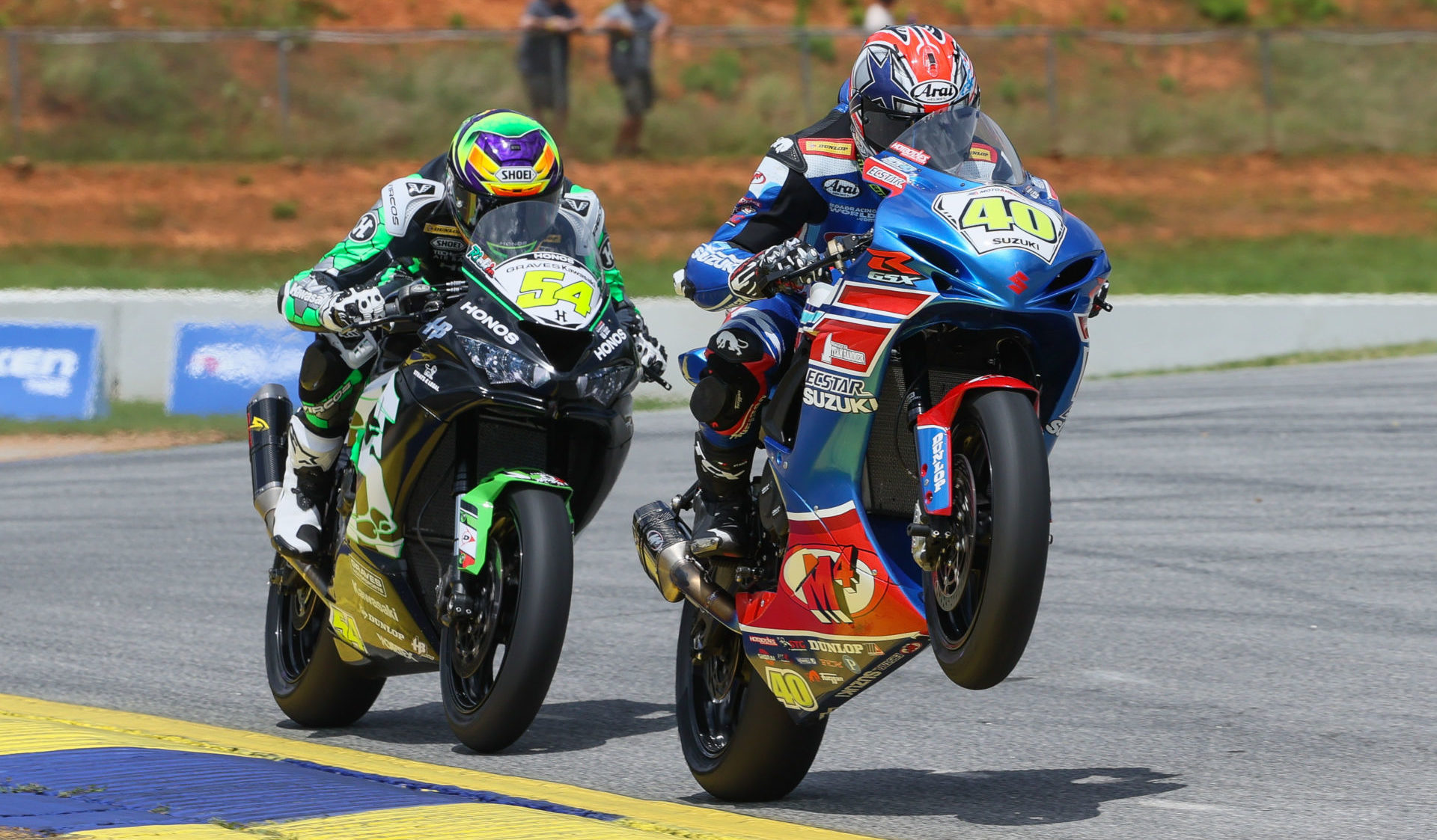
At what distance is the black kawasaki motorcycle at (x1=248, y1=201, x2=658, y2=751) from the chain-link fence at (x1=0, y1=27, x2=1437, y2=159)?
18.4 meters

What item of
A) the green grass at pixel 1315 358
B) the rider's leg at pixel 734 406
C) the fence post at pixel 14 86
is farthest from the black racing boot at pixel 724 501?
the fence post at pixel 14 86

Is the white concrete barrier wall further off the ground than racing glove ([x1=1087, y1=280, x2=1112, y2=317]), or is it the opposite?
racing glove ([x1=1087, y1=280, x2=1112, y2=317])

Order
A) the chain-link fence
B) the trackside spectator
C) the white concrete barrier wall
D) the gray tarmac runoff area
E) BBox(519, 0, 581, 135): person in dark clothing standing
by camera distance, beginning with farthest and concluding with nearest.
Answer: the chain-link fence < BBox(519, 0, 581, 135): person in dark clothing standing < the trackside spectator < the white concrete barrier wall < the gray tarmac runoff area

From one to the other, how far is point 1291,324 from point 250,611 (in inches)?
477

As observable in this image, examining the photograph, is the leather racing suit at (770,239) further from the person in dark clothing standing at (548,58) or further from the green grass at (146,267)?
the person in dark clothing standing at (548,58)

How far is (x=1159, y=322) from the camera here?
18.0m

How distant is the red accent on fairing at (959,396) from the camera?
4.33 meters

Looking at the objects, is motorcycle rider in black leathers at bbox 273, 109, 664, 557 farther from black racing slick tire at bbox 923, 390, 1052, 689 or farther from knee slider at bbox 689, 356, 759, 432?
black racing slick tire at bbox 923, 390, 1052, 689

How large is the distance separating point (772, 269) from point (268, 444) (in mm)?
2700

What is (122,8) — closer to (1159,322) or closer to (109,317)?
(109,317)

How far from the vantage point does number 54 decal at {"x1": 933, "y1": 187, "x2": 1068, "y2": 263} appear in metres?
4.40

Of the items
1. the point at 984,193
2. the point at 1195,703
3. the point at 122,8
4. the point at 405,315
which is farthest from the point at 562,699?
the point at 122,8

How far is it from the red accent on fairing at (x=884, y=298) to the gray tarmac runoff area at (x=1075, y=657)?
127cm

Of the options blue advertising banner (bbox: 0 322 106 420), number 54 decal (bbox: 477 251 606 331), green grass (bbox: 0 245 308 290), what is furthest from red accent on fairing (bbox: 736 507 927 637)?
green grass (bbox: 0 245 308 290)
